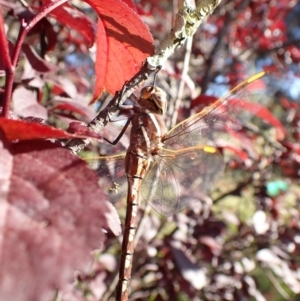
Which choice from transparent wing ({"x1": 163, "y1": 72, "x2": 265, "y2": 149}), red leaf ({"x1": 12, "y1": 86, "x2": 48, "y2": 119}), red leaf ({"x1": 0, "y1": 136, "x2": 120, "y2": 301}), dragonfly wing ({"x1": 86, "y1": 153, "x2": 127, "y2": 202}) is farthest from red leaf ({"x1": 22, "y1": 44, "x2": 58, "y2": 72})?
red leaf ({"x1": 0, "y1": 136, "x2": 120, "y2": 301})

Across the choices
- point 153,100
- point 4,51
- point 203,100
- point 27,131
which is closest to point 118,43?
point 153,100

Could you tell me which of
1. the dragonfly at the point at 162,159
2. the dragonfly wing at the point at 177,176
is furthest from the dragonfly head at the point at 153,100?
the dragonfly wing at the point at 177,176

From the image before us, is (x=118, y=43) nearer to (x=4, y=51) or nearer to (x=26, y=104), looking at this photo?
(x=4, y=51)

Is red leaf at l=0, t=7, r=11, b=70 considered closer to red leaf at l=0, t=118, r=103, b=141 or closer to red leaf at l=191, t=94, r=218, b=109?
red leaf at l=0, t=118, r=103, b=141

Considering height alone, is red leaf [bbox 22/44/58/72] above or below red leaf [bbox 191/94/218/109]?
below

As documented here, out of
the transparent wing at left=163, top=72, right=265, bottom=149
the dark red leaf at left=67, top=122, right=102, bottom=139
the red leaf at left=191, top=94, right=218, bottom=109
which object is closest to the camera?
the dark red leaf at left=67, top=122, right=102, bottom=139

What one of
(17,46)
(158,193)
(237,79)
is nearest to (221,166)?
(158,193)
